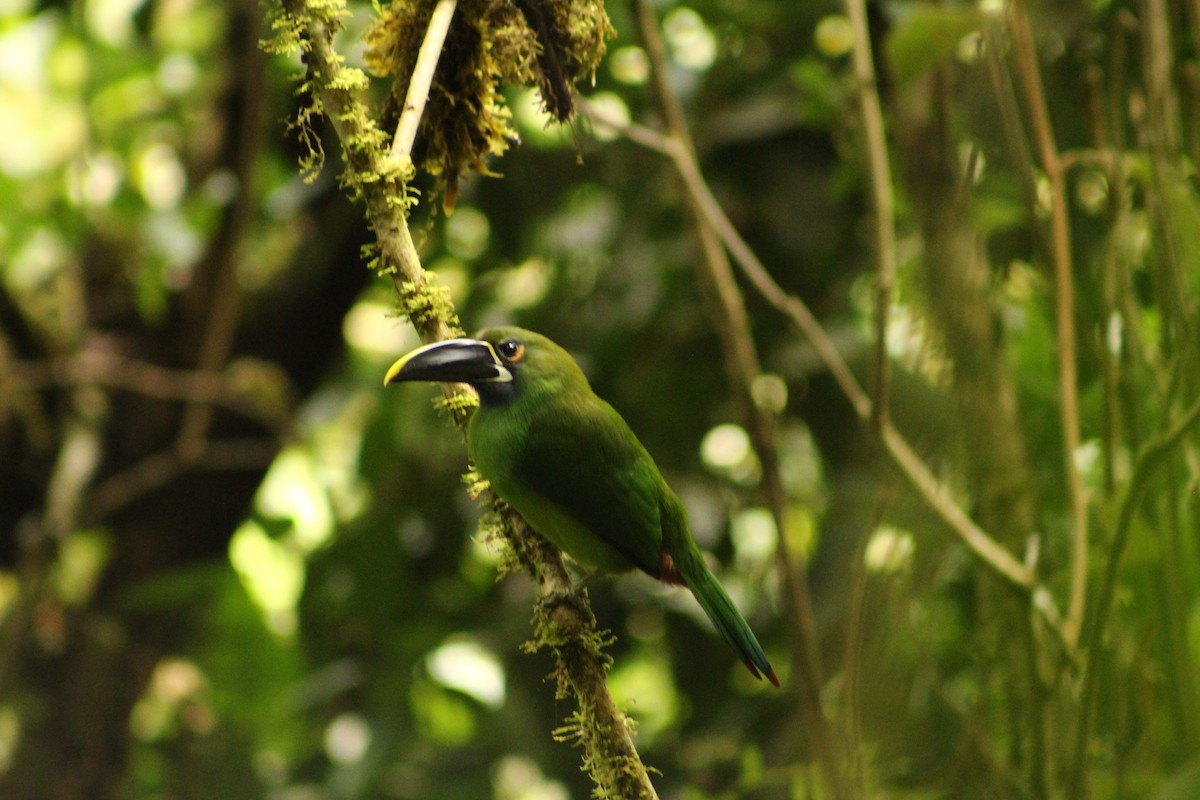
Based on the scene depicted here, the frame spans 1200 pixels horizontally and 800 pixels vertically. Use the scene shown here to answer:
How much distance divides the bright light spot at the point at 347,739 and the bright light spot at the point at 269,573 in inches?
11.4

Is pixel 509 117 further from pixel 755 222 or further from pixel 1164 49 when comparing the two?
pixel 755 222

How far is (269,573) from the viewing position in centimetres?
268

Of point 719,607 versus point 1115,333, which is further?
point 1115,333

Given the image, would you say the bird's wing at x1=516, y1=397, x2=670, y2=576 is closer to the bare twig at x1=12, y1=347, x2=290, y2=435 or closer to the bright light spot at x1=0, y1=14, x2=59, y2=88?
the bare twig at x1=12, y1=347, x2=290, y2=435

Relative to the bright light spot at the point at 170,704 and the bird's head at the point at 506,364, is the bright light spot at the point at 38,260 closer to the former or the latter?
the bright light spot at the point at 170,704

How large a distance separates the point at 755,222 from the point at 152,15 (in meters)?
1.62

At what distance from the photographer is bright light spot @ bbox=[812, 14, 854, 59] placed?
2779mm

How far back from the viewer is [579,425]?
3.24 ft

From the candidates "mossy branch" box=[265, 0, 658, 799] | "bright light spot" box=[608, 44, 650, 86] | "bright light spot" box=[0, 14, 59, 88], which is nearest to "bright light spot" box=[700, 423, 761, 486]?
"mossy branch" box=[265, 0, 658, 799]

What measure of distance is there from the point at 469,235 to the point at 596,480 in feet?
3.86

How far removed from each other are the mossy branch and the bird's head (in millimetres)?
30

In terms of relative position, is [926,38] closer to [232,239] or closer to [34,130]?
[232,239]

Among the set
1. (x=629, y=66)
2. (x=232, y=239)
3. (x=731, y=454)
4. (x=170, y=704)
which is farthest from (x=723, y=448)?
(x=170, y=704)

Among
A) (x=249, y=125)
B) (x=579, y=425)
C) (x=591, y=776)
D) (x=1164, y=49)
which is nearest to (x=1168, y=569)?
(x=1164, y=49)
